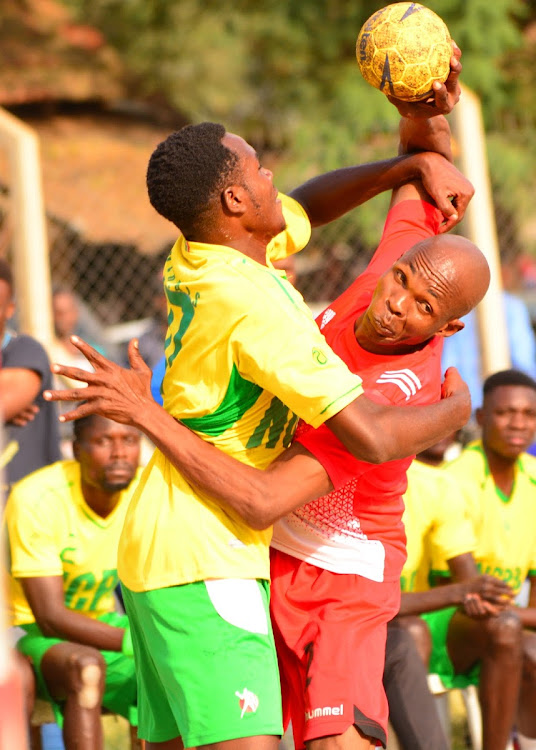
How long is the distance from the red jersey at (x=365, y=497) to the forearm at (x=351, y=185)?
305 mm

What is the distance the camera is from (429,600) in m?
4.72

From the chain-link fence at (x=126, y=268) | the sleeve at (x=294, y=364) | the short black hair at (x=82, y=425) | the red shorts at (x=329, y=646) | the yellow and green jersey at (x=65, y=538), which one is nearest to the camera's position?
the sleeve at (x=294, y=364)

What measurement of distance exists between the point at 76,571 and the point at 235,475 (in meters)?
2.25

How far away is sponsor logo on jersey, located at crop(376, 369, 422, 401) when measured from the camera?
298 centimetres

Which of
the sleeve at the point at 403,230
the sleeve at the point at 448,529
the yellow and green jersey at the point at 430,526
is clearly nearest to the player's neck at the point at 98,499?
the yellow and green jersey at the point at 430,526

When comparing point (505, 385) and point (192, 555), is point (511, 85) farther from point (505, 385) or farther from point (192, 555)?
point (192, 555)

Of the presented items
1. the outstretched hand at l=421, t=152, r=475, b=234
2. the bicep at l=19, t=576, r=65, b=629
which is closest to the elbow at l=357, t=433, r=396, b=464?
the outstretched hand at l=421, t=152, r=475, b=234

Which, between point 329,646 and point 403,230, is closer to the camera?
point 329,646

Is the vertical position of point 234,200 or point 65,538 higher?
point 234,200

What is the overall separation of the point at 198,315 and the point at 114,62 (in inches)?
563

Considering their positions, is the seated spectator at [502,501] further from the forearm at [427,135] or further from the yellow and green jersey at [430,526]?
the forearm at [427,135]

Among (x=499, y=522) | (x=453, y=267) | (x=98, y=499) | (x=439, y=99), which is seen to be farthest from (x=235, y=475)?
(x=499, y=522)

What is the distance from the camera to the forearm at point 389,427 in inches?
106

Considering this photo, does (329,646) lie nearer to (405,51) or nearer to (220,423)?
(220,423)
